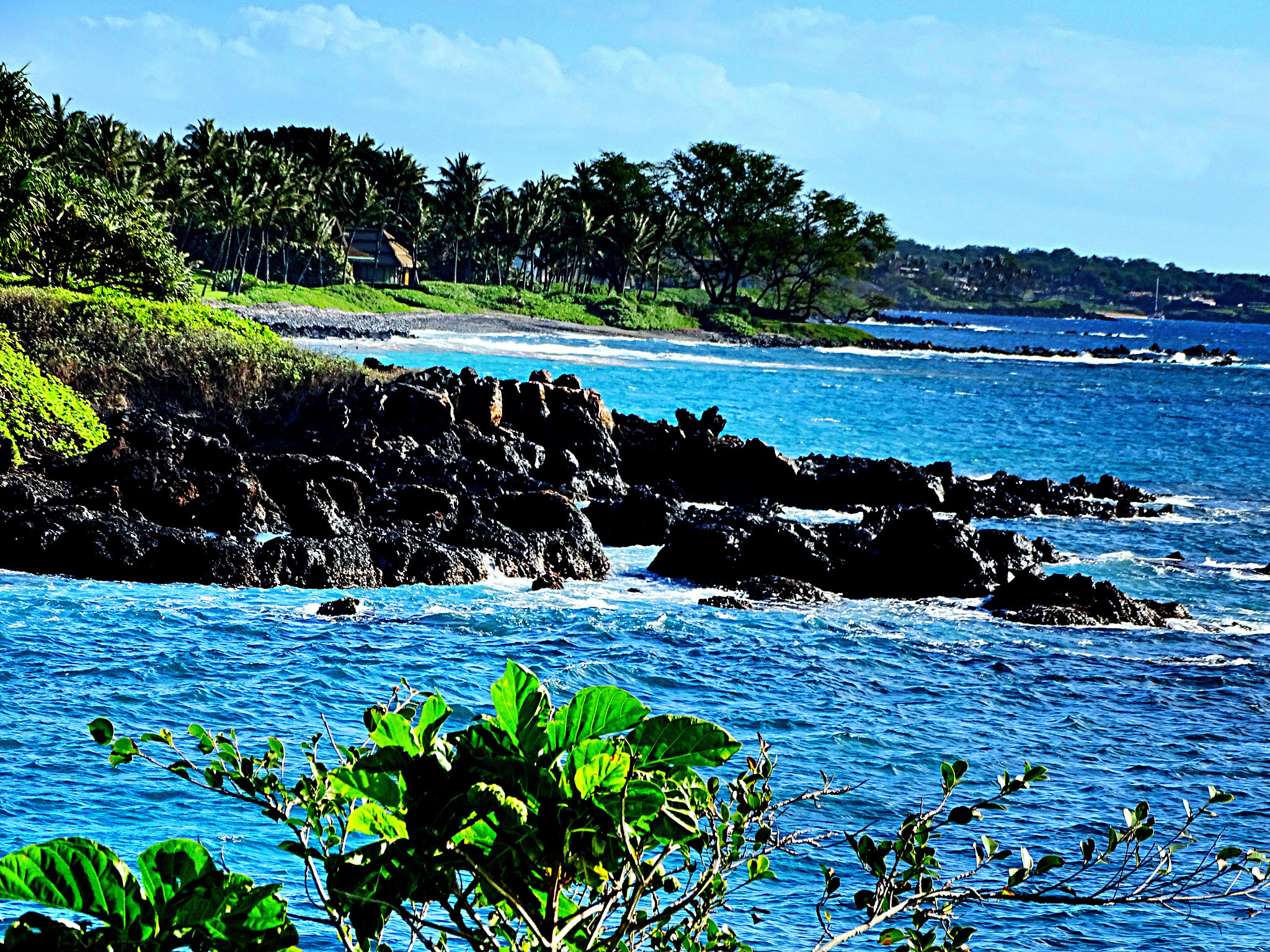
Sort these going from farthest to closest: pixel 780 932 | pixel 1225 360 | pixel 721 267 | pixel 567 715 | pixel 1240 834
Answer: pixel 721 267, pixel 1225 360, pixel 1240 834, pixel 780 932, pixel 567 715

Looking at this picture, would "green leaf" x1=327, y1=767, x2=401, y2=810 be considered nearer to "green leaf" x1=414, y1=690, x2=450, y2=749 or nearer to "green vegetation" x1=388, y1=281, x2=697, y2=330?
"green leaf" x1=414, y1=690, x2=450, y2=749

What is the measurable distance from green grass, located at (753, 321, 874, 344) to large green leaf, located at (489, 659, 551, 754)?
11115 cm

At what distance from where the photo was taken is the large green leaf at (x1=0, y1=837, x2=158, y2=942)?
258 centimetres

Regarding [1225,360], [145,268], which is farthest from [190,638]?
[1225,360]

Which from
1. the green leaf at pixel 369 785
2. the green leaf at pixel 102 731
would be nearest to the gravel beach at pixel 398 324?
the green leaf at pixel 102 731

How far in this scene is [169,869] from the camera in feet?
8.84

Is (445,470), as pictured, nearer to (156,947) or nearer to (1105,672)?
(1105,672)

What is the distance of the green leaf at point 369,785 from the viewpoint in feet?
9.25

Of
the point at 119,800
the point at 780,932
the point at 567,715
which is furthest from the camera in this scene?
the point at 119,800

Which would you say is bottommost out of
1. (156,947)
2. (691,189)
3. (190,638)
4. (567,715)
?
(190,638)

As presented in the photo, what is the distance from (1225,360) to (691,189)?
52.5 meters

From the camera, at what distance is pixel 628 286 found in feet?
517

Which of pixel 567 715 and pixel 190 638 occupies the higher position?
pixel 567 715

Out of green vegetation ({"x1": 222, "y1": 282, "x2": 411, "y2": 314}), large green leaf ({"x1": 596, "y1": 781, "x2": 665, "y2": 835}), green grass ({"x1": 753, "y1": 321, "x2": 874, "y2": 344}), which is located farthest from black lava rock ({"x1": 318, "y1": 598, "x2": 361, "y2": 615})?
green grass ({"x1": 753, "y1": 321, "x2": 874, "y2": 344})
